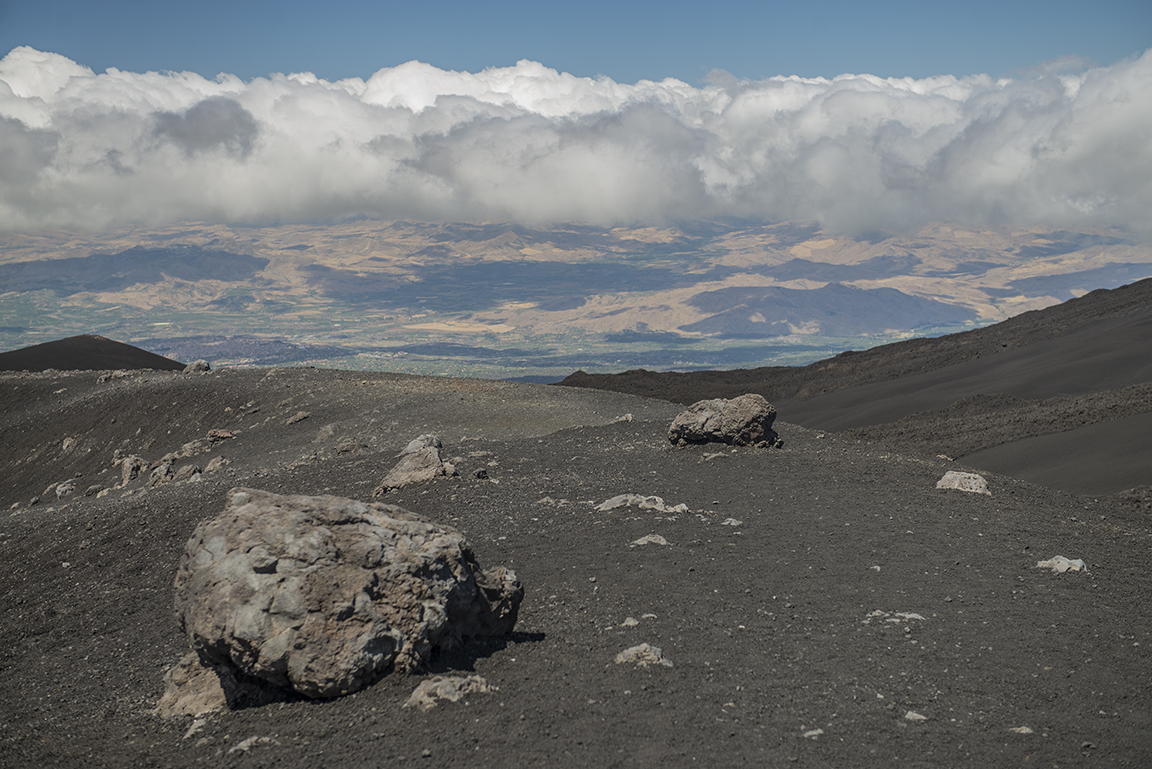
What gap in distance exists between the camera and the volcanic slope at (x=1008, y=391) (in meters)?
20.6

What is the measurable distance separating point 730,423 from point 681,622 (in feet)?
26.3

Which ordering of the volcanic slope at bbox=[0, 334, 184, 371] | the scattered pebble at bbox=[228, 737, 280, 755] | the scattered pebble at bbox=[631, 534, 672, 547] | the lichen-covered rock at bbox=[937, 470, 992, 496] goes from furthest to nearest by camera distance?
the volcanic slope at bbox=[0, 334, 184, 371] < the lichen-covered rock at bbox=[937, 470, 992, 496] < the scattered pebble at bbox=[631, 534, 672, 547] < the scattered pebble at bbox=[228, 737, 280, 755]

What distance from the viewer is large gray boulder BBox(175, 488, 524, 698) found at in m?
6.15

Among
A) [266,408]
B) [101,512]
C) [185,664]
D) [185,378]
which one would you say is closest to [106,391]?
[185,378]

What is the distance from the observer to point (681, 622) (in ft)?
25.4

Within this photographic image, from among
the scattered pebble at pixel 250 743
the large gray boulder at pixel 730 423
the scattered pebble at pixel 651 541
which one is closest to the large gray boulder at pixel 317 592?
the scattered pebble at pixel 250 743

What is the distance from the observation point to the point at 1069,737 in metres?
5.74

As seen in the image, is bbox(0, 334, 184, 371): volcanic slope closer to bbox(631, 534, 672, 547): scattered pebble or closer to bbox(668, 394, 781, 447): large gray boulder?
bbox(668, 394, 781, 447): large gray boulder

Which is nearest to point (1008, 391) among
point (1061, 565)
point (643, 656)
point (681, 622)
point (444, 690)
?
point (1061, 565)

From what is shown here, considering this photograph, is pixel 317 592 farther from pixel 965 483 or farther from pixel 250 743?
pixel 965 483

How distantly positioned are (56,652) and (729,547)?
769 cm

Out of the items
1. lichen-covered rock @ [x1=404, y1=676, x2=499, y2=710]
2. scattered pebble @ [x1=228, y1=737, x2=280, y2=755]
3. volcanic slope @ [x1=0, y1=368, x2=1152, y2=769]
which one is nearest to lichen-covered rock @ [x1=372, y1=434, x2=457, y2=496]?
volcanic slope @ [x1=0, y1=368, x2=1152, y2=769]

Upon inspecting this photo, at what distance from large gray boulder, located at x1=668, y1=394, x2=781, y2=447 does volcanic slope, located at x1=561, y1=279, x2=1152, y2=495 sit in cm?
770

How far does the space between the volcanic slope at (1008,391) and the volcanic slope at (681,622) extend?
25.0 ft
